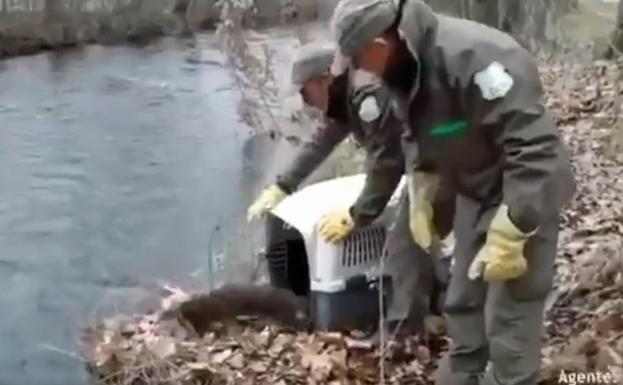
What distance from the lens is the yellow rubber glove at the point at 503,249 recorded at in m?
3.35

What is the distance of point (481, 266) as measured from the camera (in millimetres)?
3512

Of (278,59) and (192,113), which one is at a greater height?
(278,59)

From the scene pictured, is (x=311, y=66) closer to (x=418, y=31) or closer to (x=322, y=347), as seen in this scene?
(x=418, y=31)

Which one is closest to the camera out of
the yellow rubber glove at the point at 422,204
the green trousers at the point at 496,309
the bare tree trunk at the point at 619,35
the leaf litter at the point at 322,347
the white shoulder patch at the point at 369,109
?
the green trousers at the point at 496,309

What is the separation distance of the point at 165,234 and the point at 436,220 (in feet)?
12.1

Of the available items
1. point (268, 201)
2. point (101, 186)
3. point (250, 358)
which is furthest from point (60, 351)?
point (101, 186)

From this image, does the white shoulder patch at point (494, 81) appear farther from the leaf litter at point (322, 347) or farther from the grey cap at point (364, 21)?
the leaf litter at point (322, 347)

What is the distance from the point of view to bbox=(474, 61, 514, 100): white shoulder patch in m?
3.37

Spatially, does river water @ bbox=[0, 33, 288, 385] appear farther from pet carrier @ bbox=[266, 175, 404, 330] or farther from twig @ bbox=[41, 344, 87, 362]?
pet carrier @ bbox=[266, 175, 404, 330]

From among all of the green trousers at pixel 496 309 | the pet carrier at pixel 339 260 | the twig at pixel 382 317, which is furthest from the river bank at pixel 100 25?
the green trousers at pixel 496 309

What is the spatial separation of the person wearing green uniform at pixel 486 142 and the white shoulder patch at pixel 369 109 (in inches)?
4.5

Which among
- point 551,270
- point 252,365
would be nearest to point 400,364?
point 252,365

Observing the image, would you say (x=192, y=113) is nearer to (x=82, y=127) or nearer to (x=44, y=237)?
(x=82, y=127)

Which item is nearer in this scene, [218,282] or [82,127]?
[218,282]
